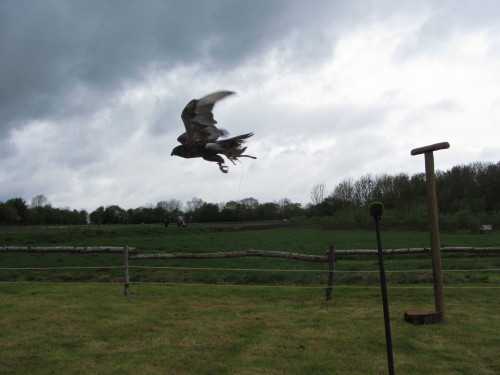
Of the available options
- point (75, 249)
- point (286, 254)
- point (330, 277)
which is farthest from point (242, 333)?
point (75, 249)

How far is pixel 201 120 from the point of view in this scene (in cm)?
414

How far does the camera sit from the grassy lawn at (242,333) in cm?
537

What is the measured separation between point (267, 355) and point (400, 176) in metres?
58.7

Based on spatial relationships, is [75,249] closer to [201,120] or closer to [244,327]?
[244,327]

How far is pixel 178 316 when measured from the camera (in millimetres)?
8055

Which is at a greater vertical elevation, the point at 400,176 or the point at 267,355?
the point at 400,176

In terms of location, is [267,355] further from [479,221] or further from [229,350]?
[479,221]

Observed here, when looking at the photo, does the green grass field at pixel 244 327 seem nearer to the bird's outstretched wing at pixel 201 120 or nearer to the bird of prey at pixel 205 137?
the bird of prey at pixel 205 137

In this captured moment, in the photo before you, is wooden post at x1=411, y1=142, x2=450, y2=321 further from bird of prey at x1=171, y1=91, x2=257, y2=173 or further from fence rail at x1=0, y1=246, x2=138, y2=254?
fence rail at x1=0, y1=246, x2=138, y2=254

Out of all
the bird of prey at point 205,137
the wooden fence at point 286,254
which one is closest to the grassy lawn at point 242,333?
the wooden fence at point 286,254

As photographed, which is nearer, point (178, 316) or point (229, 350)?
point (229, 350)

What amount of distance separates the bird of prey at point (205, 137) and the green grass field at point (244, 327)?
303cm

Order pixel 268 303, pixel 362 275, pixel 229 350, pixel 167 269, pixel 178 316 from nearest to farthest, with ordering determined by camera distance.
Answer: pixel 229 350 → pixel 178 316 → pixel 268 303 → pixel 362 275 → pixel 167 269

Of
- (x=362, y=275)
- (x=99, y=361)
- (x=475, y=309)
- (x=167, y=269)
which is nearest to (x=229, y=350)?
(x=99, y=361)
